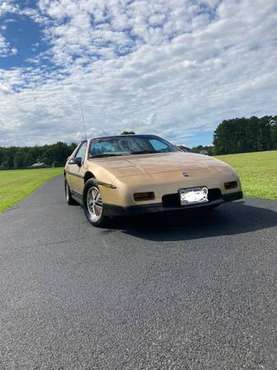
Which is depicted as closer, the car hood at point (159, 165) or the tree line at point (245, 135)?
the car hood at point (159, 165)

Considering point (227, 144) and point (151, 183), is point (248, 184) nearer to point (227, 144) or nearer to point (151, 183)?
point (151, 183)

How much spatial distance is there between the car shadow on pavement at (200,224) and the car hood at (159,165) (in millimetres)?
568

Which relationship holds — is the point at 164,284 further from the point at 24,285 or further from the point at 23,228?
the point at 23,228

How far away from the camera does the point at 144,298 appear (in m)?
2.78

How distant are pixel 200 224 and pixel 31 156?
9771 centimetres

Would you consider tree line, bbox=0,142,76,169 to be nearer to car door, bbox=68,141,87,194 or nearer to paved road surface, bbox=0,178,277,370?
car door, bbox=68,141,87,194

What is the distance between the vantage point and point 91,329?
237 cm

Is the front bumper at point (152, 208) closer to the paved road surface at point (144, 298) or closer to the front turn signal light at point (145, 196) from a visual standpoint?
the front turn signal light at point (145, 196)

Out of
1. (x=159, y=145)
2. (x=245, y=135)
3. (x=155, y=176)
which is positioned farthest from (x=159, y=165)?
(x=245, y=135)

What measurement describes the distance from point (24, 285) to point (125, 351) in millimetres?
1546

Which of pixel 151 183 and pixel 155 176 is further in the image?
pixel 155 176

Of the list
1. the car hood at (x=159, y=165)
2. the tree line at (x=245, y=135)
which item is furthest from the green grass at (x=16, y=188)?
the tree line at (x=245, y=135)

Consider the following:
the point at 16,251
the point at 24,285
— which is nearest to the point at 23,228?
the point at 16,251

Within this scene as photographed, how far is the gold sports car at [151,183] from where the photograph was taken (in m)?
4.52
